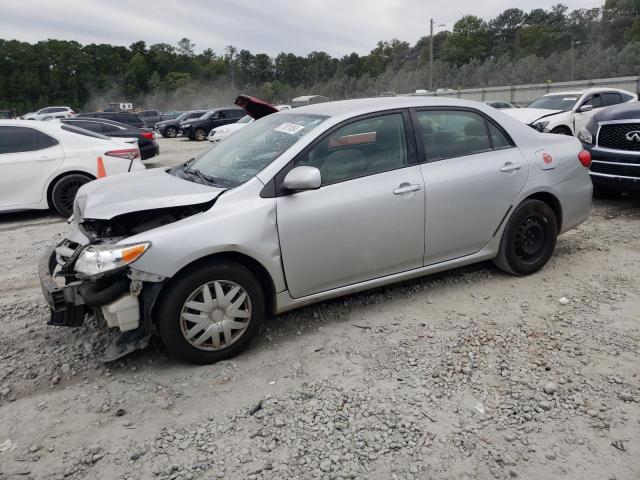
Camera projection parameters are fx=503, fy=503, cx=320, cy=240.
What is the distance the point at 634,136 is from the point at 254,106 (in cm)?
487

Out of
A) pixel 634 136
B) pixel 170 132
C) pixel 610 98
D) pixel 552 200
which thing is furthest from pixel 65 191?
pixel 170 132

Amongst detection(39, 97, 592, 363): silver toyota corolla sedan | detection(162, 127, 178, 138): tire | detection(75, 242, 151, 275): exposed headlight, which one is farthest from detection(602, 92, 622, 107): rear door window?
detection(162, 127, 178, 138): tire

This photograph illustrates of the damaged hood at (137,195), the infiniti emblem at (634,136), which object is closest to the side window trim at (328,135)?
the damaged hood at (137,195)

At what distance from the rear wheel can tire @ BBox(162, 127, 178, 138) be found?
4.77 m

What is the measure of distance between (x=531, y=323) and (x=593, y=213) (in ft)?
12.8

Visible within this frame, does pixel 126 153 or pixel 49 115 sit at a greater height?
pixel 49 115

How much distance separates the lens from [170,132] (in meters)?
29.2

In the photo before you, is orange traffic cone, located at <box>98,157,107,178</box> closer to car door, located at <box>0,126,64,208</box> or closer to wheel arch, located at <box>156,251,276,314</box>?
car door, located at <box>0,126,64,208</box>

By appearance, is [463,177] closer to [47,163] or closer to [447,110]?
[447,110]

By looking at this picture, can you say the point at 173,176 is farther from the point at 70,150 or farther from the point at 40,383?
the point at 70,150

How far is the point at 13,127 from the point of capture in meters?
7.56

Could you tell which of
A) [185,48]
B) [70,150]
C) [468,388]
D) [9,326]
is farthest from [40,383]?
[185,48]

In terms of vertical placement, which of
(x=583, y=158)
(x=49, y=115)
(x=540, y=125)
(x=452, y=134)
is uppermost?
(x=49, y=115)

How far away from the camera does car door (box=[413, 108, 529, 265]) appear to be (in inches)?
156
